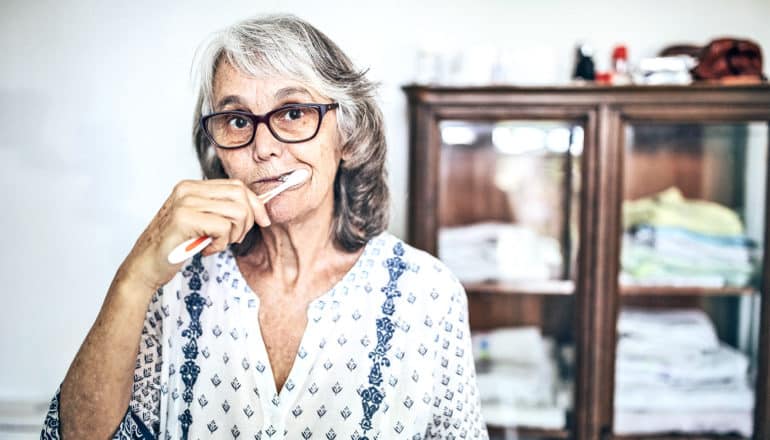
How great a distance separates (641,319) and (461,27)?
860mm

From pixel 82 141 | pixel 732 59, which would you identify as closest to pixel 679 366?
pixel 732 59

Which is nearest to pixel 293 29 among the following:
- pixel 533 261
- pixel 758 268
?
pixel 533 261

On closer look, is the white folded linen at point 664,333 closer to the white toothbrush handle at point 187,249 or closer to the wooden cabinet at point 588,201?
the wooden cabinet at point 588,201

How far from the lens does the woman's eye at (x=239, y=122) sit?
821 millimetres

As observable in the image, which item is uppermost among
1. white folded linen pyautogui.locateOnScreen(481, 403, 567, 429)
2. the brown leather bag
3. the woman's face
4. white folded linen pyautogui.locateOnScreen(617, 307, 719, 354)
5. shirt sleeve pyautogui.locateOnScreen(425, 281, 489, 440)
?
the brown leather bag

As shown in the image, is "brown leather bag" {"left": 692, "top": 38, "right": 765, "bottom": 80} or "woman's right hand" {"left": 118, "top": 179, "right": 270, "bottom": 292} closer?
"woman's right hand" {"left": 118, "top": 179, "right": 270, "bottom": 292}

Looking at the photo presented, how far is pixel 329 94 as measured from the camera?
85cm

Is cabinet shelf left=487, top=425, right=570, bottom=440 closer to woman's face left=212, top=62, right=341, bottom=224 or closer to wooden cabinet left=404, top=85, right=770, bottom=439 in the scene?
wooden cabinet left=404, top=85, right=770, bottom=439

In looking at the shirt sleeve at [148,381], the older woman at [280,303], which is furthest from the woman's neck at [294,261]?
the shirt sleeve at [148,381]

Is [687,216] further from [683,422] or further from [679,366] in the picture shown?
[683,422]

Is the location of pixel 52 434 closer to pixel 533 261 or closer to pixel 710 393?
pixel 533 261

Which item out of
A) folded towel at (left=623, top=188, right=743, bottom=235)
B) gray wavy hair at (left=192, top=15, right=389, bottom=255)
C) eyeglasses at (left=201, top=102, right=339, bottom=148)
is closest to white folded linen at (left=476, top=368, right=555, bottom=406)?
folded towel at (left=623, top=188, right=743, bottom=235)

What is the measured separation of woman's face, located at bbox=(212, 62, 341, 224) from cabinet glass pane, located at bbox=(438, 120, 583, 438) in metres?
0.63

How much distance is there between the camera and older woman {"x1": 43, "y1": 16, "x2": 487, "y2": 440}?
76cm
